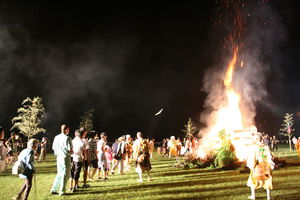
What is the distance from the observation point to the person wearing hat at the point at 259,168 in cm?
780

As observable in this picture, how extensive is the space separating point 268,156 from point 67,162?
698cm

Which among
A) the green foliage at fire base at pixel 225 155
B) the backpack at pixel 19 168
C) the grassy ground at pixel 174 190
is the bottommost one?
the grassy ground at pixel 174 190

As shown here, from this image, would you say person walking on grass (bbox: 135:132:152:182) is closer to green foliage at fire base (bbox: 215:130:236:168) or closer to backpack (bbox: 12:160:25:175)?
green foliage at fire base (bbox: 215:130:236:168)

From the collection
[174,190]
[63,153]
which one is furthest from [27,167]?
[174,190]

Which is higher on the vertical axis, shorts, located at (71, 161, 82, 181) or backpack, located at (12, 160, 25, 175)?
backpack, located at (12, 160, 25, 175)

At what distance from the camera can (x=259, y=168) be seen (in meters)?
7.93

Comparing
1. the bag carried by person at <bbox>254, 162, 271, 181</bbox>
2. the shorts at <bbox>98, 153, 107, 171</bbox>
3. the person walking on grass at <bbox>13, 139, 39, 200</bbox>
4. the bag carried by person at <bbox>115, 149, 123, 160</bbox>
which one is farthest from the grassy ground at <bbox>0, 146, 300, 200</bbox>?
the bag carried by person at <bbox>115, 149, 123, 160</bbox>

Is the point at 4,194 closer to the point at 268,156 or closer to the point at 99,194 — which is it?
the point at 99,194

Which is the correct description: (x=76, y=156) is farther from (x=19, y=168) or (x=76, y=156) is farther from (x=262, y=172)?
(x=262, y=172)

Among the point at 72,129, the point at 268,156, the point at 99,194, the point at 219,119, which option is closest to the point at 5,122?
the point at 72,129

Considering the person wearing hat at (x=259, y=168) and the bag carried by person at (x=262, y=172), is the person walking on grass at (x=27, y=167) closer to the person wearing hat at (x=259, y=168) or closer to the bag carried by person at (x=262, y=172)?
the person wearing hat at (x=259, y=168)

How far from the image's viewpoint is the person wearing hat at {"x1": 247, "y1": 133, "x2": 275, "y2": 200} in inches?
307

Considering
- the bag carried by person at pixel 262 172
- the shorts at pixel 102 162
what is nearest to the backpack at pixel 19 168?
the shorts at pixel 102 162

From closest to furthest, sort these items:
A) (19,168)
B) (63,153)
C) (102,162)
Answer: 1. (19,168)
2. (63,153)
3. (102,162)
